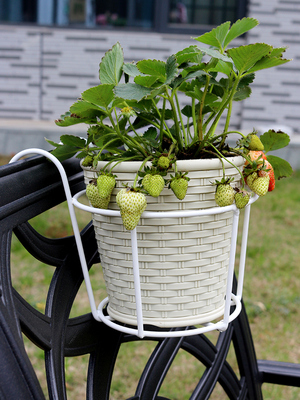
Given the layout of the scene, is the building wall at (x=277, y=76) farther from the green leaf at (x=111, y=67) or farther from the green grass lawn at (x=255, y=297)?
the green leaf at (x=111, y=67)

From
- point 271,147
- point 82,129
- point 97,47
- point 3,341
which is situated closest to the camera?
point 3,341

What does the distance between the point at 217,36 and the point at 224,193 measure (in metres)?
0.20

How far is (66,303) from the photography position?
590 mm

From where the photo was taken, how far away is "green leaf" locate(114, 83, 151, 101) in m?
0.49

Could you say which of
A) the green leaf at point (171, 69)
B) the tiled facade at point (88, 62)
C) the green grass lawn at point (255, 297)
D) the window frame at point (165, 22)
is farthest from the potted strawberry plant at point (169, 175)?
the window frame at point (165, 22)

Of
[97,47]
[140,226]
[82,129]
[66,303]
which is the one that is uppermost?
[97,47]

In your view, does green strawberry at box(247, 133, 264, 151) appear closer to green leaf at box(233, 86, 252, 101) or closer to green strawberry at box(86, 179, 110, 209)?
green leaf at box(233, 86, 252, 101)

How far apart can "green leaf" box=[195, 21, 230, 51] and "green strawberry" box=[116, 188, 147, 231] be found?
21cm

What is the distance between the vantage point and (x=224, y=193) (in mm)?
528

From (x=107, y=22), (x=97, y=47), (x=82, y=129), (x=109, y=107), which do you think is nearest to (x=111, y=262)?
(x=109, y=107)

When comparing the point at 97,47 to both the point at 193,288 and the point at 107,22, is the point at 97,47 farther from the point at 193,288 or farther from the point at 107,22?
the point at 193,288

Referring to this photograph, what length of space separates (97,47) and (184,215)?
4642 mm

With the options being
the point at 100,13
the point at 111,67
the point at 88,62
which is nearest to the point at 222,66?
the point at 111,67

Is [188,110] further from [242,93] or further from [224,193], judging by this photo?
[224,193]
